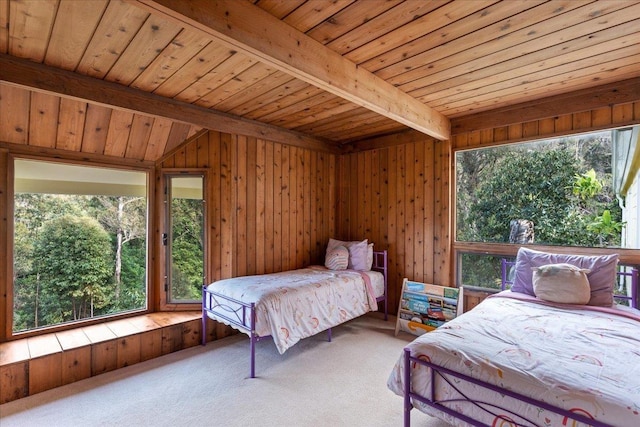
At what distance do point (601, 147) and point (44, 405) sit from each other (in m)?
4.96

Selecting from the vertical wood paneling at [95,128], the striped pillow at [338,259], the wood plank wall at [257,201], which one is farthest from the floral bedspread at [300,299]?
the vertical wood paneling at [95,128]

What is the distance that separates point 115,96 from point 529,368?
3233 mm

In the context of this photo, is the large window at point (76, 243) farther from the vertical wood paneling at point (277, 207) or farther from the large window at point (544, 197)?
the large window at point (544, 197)

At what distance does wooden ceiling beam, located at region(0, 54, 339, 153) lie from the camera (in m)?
2.09

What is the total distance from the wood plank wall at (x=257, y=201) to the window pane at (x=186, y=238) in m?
0.14

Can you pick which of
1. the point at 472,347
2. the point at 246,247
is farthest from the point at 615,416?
the point at 246,247

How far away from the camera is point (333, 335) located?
3494 mm

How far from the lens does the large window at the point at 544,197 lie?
2807 mm

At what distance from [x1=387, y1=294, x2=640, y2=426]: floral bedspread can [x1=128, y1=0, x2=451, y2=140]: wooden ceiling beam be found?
1718 mm

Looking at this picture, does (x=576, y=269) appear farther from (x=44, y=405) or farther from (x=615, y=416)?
(x=44, y=405)

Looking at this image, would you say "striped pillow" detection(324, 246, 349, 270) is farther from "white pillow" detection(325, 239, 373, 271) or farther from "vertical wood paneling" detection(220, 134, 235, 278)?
"vertical wood paneling" detection(220, 134, 235, 278)

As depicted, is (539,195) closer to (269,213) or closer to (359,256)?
(359,256)

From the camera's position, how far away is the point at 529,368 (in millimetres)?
1412

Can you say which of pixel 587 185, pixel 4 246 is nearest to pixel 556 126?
pixel 587 185
